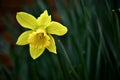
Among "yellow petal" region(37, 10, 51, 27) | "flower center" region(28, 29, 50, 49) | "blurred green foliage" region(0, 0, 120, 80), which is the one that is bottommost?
"blurred green foliage" region(0, 0, 120, 80)

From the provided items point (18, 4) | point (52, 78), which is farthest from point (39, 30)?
point (18, 4)

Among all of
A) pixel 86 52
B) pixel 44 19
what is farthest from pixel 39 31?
pixel 86 52

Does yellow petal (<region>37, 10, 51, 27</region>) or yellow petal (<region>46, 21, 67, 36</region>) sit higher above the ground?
yellow petal (<region>37, 10, 51, 27</region>)

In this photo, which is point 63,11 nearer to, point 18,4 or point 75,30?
point 75,30

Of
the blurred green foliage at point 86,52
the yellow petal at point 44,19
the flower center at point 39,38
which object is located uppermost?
the yellow petal at point 44,19

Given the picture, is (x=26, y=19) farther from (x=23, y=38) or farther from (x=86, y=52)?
(x=86, y=52)
